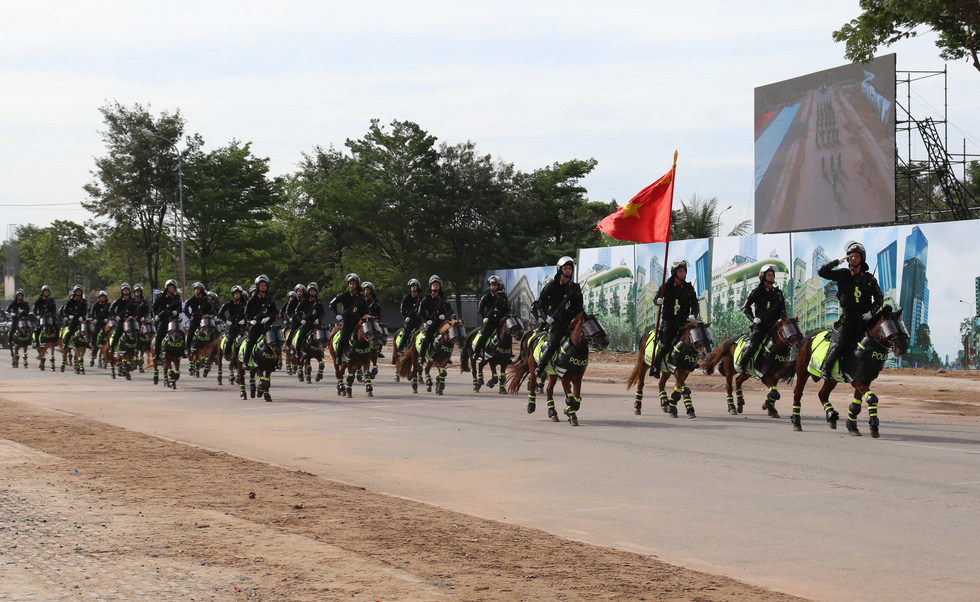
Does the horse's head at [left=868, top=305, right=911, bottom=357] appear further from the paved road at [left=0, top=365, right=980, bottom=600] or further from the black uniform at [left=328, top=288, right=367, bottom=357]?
the black uniform at [left=328, top=288, right=367, bottom=357]

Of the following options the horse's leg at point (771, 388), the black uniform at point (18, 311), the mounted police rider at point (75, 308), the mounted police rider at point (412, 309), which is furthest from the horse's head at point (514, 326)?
the black uniform at point (18, 311)

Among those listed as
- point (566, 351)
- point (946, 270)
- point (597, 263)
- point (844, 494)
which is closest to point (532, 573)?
point (844, 494)

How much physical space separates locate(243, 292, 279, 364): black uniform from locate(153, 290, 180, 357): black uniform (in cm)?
431

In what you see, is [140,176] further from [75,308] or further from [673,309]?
[673,309]

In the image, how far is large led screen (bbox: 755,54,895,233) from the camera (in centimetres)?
3209

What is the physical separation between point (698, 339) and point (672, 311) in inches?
31.5

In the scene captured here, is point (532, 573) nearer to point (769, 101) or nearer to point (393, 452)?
point (393, 452)

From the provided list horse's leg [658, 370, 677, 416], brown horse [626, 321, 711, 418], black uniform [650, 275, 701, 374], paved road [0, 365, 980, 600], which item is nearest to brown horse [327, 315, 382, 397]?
paved road [0, 365, 980, 600]

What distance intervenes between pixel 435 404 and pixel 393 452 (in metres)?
6.74

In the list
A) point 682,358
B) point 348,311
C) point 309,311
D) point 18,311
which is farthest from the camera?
point 18,311

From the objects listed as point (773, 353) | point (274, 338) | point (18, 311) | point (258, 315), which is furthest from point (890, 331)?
point (18, 311)

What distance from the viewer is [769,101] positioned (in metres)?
36.0

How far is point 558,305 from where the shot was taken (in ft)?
52.9

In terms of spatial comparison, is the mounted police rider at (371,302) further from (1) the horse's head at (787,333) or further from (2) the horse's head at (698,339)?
(1) the horse's head at (787,333)
